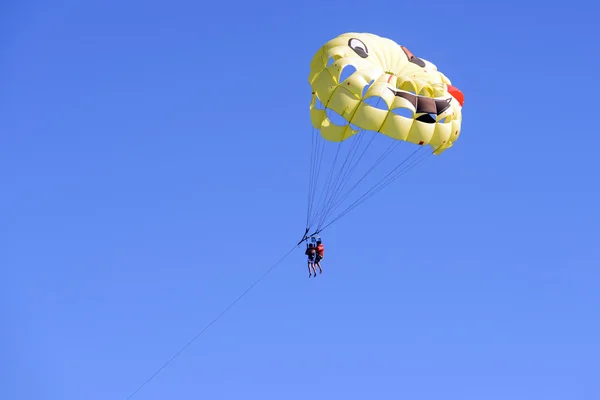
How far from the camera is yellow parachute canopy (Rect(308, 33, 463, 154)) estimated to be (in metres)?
36.4

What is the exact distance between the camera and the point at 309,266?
37031mm

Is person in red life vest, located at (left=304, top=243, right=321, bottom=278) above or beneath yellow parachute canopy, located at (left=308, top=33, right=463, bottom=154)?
beneath

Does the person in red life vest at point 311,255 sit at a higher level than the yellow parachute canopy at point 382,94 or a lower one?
lower

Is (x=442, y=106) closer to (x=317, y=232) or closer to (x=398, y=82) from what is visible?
(x=398, y=82)

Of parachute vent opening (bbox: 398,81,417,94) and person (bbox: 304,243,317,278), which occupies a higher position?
parachute vent opening (bbox: 398,81,417,94)

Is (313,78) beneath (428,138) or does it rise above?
above

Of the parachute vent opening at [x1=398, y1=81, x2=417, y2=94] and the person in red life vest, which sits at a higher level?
the parachute vent opening at [x1=398, y1=81, x2=417, y2=94]

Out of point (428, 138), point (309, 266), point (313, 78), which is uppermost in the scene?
point (313, 78)

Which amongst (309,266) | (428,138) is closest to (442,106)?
(428,138)

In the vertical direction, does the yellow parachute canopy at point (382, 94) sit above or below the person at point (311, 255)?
above

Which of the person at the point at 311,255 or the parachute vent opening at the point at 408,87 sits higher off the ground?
the parachute vent opening at the point at 408,87

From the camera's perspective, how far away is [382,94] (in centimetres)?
3616

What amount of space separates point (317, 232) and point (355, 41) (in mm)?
5587

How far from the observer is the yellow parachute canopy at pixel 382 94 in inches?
1432
